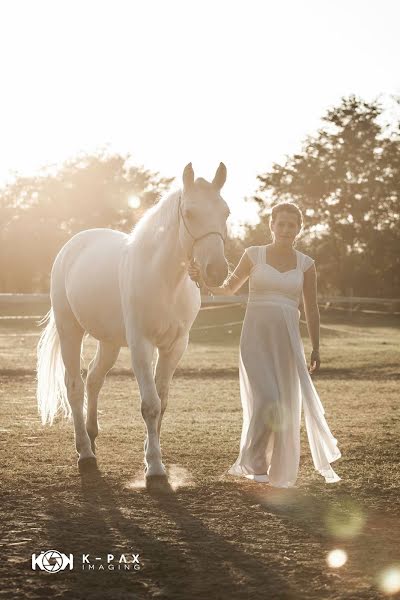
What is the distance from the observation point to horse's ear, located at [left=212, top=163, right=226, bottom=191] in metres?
6.35

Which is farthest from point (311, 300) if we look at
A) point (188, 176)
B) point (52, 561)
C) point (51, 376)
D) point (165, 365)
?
point (52, 561)

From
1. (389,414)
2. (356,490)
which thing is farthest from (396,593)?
(389,414)

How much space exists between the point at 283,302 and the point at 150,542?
8.10 ft

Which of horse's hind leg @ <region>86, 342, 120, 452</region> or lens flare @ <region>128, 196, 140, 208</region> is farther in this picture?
lens flare @ <region>128, 196, 140, 208</region>

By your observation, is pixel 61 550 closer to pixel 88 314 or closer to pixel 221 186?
pixel 221 186

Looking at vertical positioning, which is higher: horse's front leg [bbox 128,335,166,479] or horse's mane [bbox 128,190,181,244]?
horse's mane [bbox 128,190,181,244]

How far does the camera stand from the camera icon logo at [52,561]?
427cm

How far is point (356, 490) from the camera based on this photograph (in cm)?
627

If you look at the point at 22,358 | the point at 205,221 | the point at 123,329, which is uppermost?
the point at 205,221

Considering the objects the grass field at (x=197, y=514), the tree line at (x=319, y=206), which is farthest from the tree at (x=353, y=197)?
the grass field at (x=197, y=514)

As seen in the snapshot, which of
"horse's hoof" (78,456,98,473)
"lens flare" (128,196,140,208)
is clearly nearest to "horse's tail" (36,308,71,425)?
"horse's hoof" (78,456,98,473)

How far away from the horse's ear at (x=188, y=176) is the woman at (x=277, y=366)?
68 centimetres

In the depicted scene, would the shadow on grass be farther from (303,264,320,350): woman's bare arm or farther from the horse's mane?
the horse's mane

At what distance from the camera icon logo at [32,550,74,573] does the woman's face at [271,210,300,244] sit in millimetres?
3048
